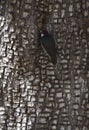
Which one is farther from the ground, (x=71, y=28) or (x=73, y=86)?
(x=71, y=28)

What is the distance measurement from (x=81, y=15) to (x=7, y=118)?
646 millimetres

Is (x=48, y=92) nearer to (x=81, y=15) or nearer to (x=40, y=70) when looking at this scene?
(x=40, y=70)

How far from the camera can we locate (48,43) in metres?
1.94

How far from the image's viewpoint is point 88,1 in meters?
1.98

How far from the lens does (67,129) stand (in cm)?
196

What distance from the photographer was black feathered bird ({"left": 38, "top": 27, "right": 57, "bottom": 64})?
1.94 m

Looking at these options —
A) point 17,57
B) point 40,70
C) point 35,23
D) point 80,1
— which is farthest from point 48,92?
point 80,1

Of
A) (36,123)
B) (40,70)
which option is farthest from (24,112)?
(40,70)

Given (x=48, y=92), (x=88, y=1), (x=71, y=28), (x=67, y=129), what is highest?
(x=88, y=1)

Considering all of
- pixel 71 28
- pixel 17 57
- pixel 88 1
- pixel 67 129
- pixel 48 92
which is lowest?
pixel 67 129

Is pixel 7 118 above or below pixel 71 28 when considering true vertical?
below

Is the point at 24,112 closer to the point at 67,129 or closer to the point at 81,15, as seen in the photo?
the point at 67,129

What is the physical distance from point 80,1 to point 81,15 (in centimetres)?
7

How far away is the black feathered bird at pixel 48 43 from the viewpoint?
194 centimetres
